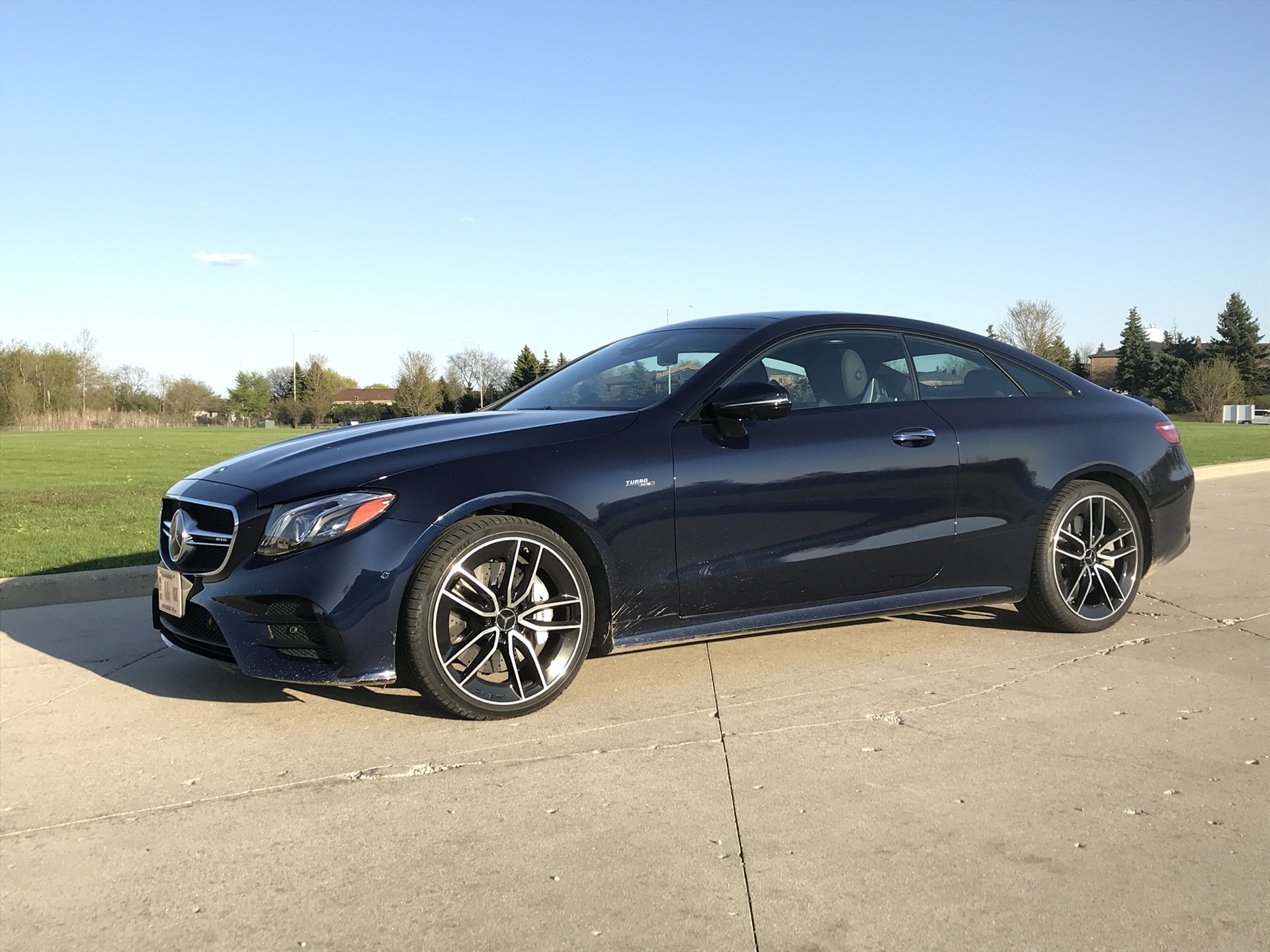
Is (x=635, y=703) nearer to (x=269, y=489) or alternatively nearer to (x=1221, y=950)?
(x=269, y=489)

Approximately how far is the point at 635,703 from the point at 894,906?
1.82m

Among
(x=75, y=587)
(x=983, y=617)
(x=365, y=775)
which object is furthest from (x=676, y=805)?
(x=75, y=587)

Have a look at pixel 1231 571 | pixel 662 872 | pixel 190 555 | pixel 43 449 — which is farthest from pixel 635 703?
pixel 43 449

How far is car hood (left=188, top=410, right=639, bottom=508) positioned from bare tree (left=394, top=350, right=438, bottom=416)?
51941 millimetres

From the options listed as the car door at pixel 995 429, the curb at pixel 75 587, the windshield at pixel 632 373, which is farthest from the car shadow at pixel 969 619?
the curb at pixel 75 587

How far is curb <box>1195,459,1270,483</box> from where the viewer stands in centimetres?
1473

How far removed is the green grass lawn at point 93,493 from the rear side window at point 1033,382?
5.58 m

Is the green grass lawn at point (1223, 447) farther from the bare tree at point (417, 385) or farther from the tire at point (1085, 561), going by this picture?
the bare tree at point (417, 385)

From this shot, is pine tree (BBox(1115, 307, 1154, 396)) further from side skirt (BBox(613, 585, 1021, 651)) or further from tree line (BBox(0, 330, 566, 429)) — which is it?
side skirt (BBox(613, 585, 1021, 651))

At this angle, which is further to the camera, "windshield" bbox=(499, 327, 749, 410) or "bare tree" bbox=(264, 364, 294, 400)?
"bare tree" bbox=(264, 364, 294, 400)

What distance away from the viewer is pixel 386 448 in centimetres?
411

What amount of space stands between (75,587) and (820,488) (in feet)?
15.5

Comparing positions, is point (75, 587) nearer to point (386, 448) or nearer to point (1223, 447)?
point (386, 448)

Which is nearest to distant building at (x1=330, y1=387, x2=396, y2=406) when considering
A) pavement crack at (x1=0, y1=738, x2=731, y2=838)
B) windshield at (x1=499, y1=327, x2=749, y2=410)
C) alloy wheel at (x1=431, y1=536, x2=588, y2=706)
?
windshield at (x1=499, y1=327, x2=749, y2=410)
